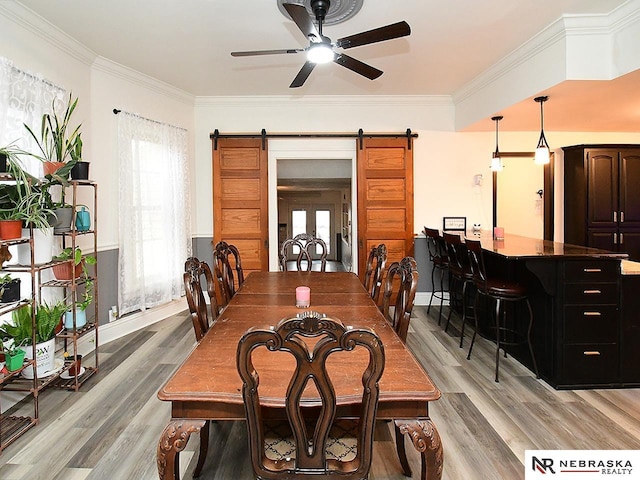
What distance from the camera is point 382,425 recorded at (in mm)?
2311

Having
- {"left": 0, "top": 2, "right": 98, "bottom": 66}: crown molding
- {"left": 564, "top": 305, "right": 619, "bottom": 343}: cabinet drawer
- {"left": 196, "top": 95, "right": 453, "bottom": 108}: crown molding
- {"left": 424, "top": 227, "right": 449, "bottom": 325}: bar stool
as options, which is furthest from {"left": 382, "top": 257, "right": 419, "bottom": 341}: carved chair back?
{"left": 196, "top": 95, "right": 453, "bottom": 108}: crown molding

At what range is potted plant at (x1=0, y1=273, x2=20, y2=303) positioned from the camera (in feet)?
7.09

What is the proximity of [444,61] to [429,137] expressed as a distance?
1.41 meters

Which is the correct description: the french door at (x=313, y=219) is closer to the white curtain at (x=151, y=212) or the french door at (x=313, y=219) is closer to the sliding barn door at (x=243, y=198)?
the sliding barn door at (x=243, y=198)

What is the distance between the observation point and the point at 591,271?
280cm

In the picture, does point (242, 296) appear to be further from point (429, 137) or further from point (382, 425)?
point (429, 137)

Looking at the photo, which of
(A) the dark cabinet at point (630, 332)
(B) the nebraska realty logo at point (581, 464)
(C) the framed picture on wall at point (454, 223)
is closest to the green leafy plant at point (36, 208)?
(B) the nebraska realty logo at point (581, 464)

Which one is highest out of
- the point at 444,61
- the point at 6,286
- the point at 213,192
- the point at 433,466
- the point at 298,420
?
the point at 444,61

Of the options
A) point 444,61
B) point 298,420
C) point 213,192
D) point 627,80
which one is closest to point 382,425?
point 298,420

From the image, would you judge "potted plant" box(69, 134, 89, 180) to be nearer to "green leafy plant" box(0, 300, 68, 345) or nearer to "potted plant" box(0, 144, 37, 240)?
"potted plant" box(0, 144, 37, 240)

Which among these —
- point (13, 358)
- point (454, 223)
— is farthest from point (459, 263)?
point (13, 358)

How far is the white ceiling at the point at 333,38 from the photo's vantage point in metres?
2.80

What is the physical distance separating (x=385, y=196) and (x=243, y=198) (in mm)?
1868

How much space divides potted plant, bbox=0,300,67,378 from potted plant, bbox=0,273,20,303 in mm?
262
